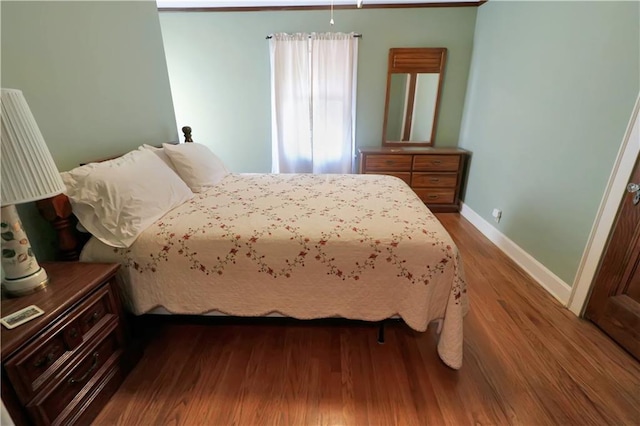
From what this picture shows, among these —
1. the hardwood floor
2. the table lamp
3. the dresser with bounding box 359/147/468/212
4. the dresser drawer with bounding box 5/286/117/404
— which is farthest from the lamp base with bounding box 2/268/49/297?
the dresser with bounding box 359/147/468/212

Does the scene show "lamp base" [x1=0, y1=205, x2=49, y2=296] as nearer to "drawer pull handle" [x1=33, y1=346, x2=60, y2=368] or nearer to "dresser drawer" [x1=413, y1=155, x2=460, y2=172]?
"drawer pull handle" [x1=33, y1=346, x2=60, y2=368]

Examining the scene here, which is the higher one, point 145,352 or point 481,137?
point 481,137

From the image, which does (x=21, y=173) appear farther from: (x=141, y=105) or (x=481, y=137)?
(x=481, y=137)

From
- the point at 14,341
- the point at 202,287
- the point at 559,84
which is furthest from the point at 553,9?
the point at 14,341

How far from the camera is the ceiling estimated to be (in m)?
3.16

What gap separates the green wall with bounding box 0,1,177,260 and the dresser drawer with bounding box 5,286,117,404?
49cm

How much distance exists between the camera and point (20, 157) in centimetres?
93

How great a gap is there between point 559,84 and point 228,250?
98.6 inches

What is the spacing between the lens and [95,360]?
121cm

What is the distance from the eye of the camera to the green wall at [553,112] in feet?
5.42

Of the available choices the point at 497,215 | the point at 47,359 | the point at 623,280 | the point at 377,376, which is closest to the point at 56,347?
the point at 47,359

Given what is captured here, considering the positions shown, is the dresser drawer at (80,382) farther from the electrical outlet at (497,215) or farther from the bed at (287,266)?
the electrical outlet at (497,215)

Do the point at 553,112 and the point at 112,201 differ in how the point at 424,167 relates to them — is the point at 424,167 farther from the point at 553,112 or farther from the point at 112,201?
the point at 112,201

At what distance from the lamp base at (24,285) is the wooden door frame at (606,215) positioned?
2.79m
